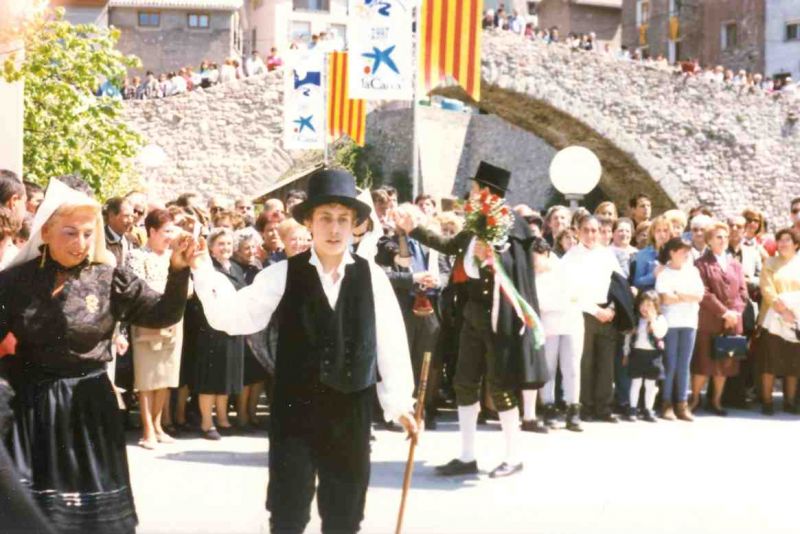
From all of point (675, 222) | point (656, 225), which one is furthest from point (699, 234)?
point (656, 225)

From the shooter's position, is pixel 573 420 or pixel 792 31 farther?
pixel 792 31

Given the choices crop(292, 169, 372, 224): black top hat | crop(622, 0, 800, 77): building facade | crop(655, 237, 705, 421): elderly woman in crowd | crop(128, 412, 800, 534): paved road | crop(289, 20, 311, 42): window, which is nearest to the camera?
crop(292, 169, 372, 224): black top hat

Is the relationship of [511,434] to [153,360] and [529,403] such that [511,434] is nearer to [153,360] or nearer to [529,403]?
[529,403]

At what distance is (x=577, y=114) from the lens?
30.0 m

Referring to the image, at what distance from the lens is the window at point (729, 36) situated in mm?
47500

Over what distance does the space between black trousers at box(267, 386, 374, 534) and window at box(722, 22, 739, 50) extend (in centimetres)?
4683

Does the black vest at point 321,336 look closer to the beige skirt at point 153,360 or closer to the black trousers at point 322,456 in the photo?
the black trousers at point 322,456

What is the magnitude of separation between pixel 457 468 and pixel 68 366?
12.0ft

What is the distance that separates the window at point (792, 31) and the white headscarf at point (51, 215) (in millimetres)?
45391

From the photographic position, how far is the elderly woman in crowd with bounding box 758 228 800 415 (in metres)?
10.5

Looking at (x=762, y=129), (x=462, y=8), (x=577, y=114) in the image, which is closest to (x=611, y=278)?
(x=462, y=8)

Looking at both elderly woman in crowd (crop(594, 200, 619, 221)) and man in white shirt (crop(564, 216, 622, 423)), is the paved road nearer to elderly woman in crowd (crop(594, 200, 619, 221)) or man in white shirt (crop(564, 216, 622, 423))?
man in white shirt (crop(564, 216, 622, 423))

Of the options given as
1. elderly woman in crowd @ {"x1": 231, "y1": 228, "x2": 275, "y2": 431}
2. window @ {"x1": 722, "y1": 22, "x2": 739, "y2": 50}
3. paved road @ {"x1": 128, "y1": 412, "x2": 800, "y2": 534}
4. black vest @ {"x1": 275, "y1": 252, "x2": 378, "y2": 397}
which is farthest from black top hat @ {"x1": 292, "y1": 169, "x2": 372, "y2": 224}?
window @ {"x1": 722, "y1": 22, "x2": 739, "y2": 50}

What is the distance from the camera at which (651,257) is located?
33.2 feet
